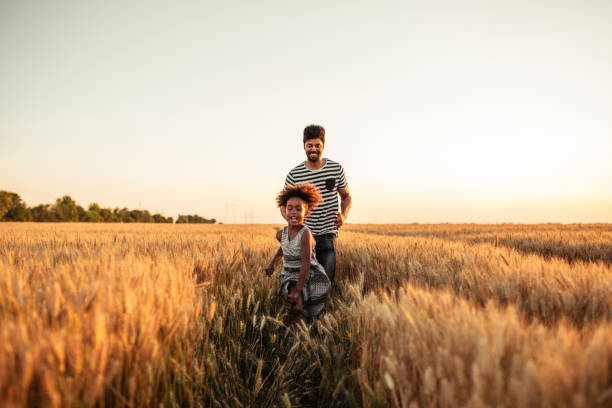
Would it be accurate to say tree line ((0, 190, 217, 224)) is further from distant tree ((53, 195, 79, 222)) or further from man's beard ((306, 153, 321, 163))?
man's beard ((306, 153, 321, 163))

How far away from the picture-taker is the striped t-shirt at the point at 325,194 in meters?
4.20

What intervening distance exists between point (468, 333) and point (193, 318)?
1.39m

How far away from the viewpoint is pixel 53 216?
80875 millimetres

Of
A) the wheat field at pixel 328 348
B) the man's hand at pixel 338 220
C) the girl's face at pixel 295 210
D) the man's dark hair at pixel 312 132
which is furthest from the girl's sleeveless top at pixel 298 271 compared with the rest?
the man's dark hair at pixel 312 132

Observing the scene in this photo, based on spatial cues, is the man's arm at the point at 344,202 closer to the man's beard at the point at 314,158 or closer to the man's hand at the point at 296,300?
the man's beard at the point at 314,158

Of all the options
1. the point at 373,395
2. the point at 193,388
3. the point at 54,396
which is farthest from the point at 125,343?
the point at 373,395

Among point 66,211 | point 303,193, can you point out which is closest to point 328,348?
point 303,193

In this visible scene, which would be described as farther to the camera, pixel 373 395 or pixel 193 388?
pixel 193 388

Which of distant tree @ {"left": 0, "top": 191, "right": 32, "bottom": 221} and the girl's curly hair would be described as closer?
the girl's curly hair

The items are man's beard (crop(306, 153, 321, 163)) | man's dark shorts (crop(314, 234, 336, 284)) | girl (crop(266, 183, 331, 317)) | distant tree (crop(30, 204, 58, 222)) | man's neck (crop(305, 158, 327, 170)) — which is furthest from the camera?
distant tree (crop(30, 204, 58, 222))

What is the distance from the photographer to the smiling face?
4.07 meters

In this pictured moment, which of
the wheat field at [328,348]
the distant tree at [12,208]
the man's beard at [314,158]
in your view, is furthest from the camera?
the distant tree at [12,208]

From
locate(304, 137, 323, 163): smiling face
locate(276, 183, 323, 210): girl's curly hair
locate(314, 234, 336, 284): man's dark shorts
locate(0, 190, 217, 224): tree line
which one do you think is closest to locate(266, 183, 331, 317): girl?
locate(276, 183, 323, 210): girl's curly hair

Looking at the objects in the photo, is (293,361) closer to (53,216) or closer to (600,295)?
(600,295)
